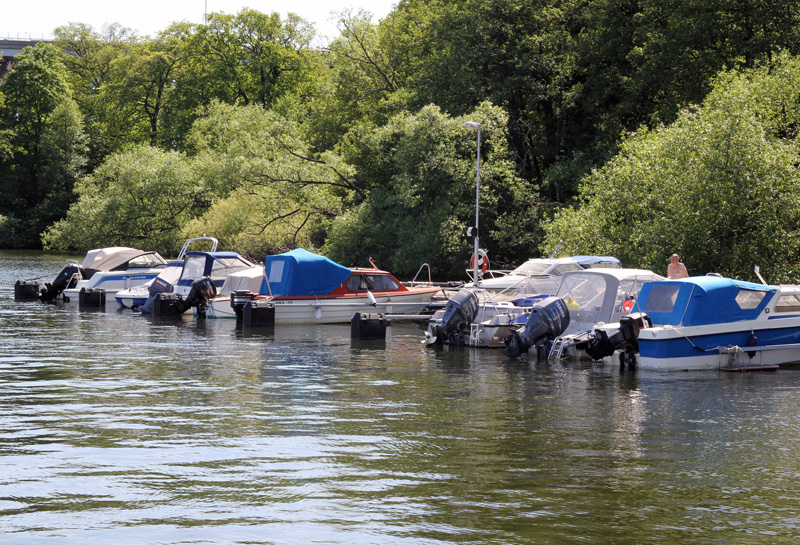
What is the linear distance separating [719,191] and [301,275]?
50.8 ft

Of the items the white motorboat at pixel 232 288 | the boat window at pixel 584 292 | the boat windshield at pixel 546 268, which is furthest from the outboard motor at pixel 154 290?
the boat window at pixel 584 292

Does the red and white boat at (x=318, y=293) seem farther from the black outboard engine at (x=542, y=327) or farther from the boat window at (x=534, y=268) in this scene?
the black outboard engine at (x=542, y=327)

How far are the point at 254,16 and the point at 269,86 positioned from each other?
7072mm

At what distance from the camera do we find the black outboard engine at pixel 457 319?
93.3ft

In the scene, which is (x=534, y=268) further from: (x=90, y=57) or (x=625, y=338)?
(x=90, y=57)

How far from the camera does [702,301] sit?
23.6m

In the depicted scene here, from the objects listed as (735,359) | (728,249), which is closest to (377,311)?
(728,249)

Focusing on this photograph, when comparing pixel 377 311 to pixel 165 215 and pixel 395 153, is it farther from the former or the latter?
pixel 165 215

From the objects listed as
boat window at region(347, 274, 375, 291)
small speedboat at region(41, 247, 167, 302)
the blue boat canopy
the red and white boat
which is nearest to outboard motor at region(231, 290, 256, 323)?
the red and white boat

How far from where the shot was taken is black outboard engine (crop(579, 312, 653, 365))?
2386 cm

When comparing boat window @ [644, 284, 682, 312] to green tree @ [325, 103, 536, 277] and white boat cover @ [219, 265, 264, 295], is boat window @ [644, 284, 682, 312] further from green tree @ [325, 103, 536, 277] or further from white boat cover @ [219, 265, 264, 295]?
green tree @ [325, 103, 536, 277]

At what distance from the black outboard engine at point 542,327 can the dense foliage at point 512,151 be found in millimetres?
10067

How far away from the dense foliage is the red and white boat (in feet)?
27.5

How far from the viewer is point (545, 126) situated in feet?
196
